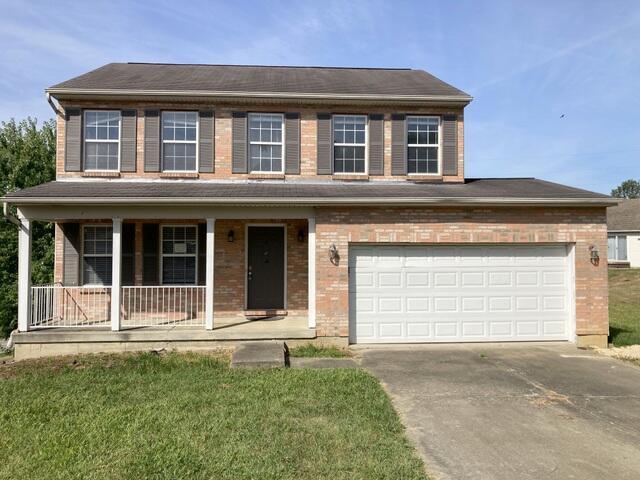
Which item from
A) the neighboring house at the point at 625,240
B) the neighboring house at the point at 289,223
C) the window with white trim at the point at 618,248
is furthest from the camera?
the window with white trim at the point at 618,248

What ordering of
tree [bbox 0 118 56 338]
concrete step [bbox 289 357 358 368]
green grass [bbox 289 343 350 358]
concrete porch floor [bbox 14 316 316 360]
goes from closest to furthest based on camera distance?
concrete step [bbox 289 357 358 368] → green grass [bbox 289 343 350 358] → concrete porch floor [bbox 14 316 316 360] → tree [bbox 0 118 56 338]

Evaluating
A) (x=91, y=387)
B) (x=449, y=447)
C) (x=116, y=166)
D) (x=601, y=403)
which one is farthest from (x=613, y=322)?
(x=116, y=166)

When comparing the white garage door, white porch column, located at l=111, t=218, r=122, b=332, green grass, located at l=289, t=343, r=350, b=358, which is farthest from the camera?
the white garage door

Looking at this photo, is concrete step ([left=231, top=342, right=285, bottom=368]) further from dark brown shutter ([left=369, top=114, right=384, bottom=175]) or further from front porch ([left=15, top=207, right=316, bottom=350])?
dark brown shutter ([left=369, top=114, right=384, bottom=175])

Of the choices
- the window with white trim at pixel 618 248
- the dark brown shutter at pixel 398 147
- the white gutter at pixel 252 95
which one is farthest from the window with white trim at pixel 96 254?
the window with white trim at pixel 618 248

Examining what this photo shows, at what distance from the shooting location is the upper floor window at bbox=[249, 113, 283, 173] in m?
10.6

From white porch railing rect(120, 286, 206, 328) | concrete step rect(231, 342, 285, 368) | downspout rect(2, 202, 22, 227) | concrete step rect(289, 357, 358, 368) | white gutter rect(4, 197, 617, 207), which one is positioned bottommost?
concrete step rect(289, 357, 358, 368)

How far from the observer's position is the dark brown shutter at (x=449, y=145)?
10.8 meters

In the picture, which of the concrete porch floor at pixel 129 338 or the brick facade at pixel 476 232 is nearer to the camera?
the concrete porch floor at pixel 129 338

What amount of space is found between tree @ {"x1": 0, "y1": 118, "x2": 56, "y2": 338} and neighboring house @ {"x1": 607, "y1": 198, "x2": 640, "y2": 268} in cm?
3028

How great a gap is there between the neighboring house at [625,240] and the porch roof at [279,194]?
67.5 feet

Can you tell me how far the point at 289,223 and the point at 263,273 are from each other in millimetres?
1395

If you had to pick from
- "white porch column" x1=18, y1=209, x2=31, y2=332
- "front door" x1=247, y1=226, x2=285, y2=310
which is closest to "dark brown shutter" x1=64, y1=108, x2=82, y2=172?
"white porch column" x1=18, y1=209, x2=31, y2=332

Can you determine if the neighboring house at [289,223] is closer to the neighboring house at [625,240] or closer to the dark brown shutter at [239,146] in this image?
the dark brown shutter at [239,146]
